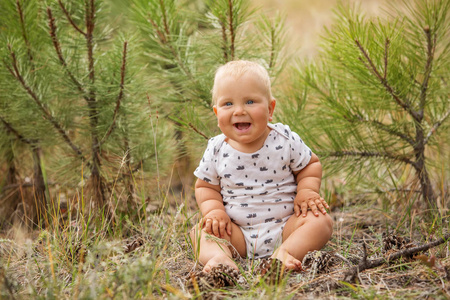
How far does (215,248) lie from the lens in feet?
5.08

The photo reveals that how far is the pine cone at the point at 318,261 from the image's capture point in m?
1.42

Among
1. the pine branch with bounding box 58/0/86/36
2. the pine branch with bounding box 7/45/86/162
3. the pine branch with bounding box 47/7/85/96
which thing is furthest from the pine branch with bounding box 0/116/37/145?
the pine branch with bounding box 58/0/86/36

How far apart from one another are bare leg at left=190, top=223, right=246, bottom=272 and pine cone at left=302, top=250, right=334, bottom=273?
0.84ft

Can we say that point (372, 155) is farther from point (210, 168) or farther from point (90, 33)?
point (90, 33)

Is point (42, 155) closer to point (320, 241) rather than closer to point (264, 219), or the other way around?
point (264, 219)

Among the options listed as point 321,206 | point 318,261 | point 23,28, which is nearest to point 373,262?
point 318,261

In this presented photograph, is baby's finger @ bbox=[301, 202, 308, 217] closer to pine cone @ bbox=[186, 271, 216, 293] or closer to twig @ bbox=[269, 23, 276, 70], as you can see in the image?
pine cone @ bbox=[186, 271, 216, 293]

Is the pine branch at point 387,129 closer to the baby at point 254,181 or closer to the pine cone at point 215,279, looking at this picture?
the baby at point 254,181

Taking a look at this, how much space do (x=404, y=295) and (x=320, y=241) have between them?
427 millimetres

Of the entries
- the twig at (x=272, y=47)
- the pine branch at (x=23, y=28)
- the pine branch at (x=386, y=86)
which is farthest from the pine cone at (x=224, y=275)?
the pine branch at (x=23, y=28)

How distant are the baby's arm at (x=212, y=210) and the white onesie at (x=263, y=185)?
0.17 feet

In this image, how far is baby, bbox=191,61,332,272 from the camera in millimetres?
1623

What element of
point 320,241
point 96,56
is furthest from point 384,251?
point 96,56

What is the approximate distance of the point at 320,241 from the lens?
160cm
